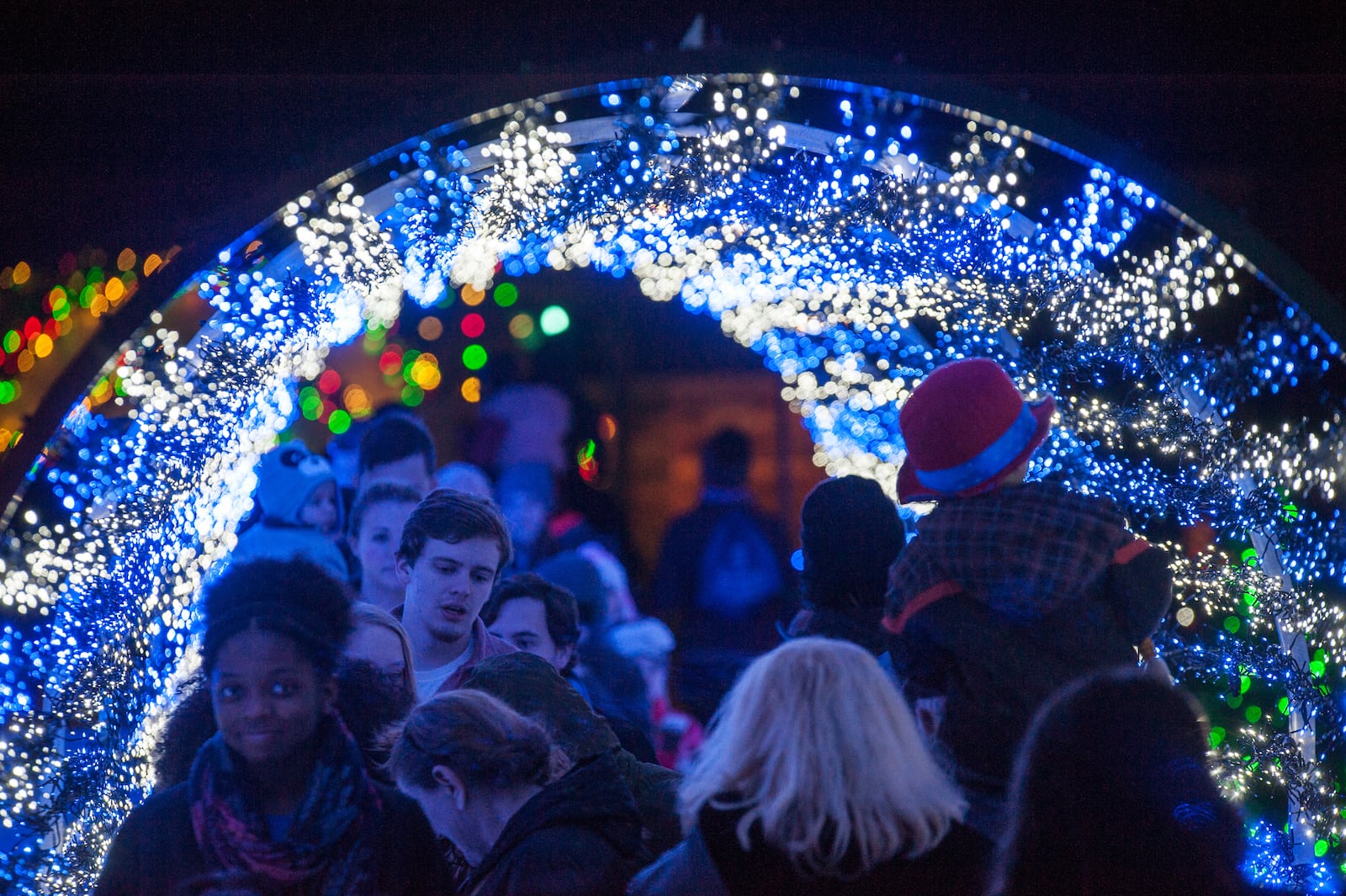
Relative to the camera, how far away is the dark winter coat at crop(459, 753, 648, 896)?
2193mm

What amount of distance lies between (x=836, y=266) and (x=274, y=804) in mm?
1870

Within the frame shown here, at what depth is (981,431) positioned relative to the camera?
2.44m

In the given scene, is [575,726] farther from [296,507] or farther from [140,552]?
[296,507]

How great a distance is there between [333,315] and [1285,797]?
8.70ft

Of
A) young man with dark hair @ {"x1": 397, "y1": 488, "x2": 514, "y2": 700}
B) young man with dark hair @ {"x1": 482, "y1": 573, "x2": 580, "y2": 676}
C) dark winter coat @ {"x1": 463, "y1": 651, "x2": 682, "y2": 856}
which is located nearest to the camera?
dark winter coat @ {"x1": 463, "y1": 651, "x2": 682, "y2": 856}

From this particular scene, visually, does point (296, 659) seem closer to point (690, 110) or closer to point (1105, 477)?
point (690, 110)

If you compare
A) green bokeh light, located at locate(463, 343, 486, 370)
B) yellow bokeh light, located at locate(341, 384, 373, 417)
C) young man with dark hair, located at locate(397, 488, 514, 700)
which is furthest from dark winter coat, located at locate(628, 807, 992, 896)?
yellow bokeh light, located at locate(341, 384, 373, 417)

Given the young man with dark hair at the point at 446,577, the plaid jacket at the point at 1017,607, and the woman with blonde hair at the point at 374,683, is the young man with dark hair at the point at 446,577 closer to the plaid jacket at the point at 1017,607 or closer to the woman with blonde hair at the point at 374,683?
the woman with blonde hair at the point at 374,683

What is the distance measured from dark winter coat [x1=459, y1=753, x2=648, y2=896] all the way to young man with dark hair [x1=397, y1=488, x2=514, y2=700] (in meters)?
0.72

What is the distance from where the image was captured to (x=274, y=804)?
7.93ft

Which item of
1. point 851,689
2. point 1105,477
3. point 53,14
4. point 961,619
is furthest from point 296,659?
point 53,14

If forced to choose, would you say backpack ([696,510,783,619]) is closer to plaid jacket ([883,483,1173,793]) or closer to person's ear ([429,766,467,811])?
plaid jacket ([883,483,1173,793])

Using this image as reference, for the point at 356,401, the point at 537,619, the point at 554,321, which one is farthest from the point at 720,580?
the point at 356,401

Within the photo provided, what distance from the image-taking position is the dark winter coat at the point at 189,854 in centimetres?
235
